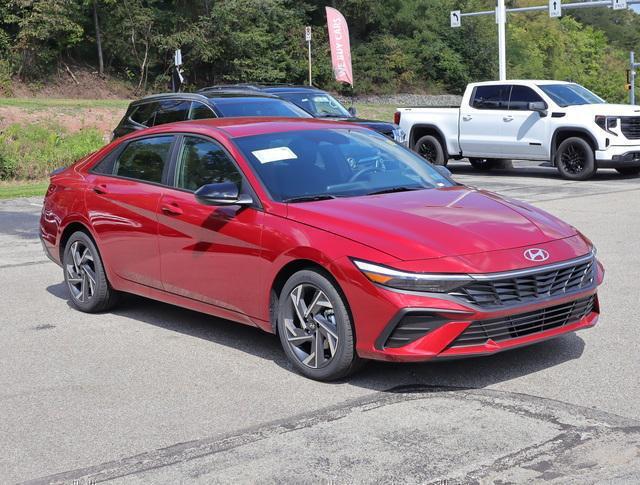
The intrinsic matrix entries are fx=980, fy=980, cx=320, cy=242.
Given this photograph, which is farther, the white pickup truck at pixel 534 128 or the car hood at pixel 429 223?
the white pickup truck at pixel 534 128

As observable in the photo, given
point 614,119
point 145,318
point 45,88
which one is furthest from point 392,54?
point 145,318

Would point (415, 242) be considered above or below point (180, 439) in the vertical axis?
above

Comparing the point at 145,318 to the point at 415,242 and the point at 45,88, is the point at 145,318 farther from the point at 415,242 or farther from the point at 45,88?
the point at 45,88

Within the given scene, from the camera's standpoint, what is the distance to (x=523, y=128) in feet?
65.4

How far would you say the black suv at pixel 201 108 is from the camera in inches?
574

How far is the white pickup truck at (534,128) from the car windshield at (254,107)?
6.82 m

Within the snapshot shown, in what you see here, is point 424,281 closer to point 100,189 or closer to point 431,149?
point 100,189

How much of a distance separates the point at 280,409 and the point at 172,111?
11028 mm

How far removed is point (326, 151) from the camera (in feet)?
22.3

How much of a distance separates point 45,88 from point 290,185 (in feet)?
154

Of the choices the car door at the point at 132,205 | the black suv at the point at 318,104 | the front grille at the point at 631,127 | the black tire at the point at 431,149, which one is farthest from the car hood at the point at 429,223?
the black tire at the point at 431,149

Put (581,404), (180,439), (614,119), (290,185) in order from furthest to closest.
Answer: (614,119) → (290,185) → (581,404) → (180,439)

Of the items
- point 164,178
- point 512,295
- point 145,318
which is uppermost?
point 164,178

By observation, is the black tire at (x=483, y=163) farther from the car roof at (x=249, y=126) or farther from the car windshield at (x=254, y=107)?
the car roof at (x=249, y=126)
